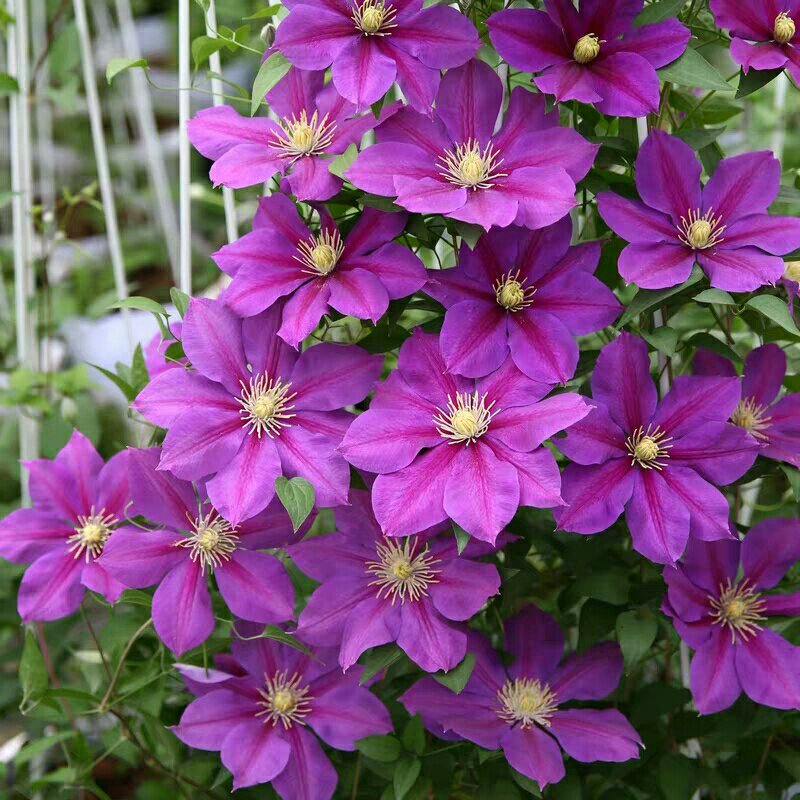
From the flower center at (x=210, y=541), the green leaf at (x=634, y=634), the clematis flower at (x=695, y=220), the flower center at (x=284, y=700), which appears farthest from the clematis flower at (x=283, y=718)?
the clematis flower at (x=695, y=220)

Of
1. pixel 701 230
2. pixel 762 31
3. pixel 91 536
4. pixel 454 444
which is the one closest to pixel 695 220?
pixel 701 230

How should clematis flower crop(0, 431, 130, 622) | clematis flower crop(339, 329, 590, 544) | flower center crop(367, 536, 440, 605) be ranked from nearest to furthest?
clematis flower crop(339, 329, 590, 544), flower center crop(367, 536, 440, 605), clematis flower crop(0, 431, 130, 622)

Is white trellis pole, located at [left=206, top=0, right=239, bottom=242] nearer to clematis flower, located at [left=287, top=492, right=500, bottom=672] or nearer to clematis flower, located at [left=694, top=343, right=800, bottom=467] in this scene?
clematis flower, located at [left=287, top=492, right=500, bottom=672]

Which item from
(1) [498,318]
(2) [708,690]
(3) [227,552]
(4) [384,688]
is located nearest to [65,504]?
(3) [227,552]

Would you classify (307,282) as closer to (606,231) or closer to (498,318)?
(498,318)

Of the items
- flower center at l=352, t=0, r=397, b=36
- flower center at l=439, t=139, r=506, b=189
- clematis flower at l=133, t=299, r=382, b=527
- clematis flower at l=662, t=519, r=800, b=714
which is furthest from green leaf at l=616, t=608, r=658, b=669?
flower center at l=352, t=0, r=397, b=36

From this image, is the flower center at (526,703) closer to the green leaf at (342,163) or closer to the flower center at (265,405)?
the flower center at (265,405)
